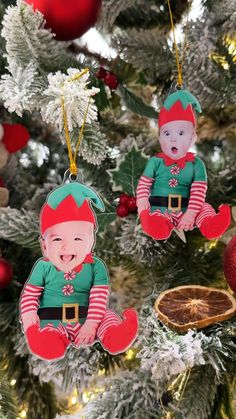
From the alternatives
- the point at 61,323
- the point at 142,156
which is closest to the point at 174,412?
the point at 61,323

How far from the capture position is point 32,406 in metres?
0.75

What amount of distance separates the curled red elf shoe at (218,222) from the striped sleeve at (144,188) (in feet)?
0.21

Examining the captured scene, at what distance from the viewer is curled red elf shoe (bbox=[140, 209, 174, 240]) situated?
1.87 ft

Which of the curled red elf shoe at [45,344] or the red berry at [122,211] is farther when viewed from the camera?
the red berry at [122,211]

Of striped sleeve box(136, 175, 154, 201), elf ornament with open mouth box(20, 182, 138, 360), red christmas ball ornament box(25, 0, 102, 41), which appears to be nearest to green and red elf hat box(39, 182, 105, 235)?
elf ornament with open mouth box(20, 182, 138, 360)

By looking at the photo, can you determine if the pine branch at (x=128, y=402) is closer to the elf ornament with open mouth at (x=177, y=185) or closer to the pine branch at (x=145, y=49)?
the elf ornament with open mouth at (x=177, y=185)

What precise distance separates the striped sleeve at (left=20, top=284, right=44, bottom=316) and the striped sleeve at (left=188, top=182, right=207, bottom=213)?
169 millimetres

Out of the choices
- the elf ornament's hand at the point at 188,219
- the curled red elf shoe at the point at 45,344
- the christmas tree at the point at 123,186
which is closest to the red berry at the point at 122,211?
the christmas tree at the point at 123,186

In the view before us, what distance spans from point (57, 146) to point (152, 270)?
28cm

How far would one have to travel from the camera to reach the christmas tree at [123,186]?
543mm

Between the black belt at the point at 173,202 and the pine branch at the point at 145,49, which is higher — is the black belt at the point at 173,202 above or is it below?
below

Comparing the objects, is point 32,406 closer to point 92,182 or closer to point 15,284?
point 15,284

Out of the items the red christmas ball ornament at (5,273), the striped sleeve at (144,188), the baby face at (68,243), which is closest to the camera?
the baby face at (68,243)

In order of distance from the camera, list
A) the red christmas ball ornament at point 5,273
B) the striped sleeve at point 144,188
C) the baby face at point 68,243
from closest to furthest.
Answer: the baby face at point 68,243, the striped sleeve at point 144,188, the red christmas ball ornament at point 5,273
